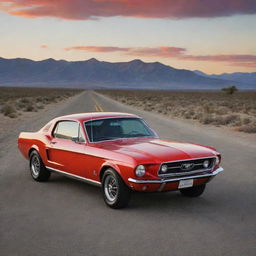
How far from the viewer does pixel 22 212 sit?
680 centimetres

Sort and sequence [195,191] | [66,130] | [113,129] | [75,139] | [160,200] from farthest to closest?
[66,130] → [113,129] → [75,139] → [195,191] → [160,200]

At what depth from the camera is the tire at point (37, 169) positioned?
901 centimetres

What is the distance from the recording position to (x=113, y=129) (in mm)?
8109

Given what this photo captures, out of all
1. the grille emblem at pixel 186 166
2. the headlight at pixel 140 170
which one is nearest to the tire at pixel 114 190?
the headlight at pixel 140 170

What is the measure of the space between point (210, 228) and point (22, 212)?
9.01ft

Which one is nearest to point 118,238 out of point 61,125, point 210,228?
point 210,228

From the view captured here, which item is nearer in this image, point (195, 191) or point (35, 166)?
point (195, 191)

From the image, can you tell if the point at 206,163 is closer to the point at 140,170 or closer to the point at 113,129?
the point at 140,170

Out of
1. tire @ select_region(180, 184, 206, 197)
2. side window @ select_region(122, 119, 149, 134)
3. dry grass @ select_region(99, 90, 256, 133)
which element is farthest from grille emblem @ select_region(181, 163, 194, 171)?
dry grass @ select_region(99, 90, 256, 133)

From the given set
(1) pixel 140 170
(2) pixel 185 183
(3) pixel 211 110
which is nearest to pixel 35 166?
(1) pixel 140 170

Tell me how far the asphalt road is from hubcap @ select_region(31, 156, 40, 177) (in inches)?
9.1

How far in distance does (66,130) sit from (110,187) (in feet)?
6.30

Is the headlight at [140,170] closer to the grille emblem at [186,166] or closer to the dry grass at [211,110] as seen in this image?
the grille emblem at [186,166]

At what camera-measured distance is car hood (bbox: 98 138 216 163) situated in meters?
6.64
